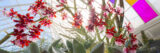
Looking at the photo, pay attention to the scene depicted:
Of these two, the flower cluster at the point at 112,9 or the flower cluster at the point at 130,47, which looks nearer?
the flower cluster at the point at 130,47

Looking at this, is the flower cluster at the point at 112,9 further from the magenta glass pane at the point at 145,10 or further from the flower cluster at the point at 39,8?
the magenta glass pane at the point at 145,10

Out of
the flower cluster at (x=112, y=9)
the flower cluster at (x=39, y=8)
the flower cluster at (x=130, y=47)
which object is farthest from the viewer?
the flower cluster at (x=39, y=8)

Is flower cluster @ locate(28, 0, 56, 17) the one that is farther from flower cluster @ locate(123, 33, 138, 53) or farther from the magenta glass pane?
the magenta glass pane

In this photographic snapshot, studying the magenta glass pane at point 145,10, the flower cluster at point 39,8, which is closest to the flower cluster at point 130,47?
the flower cluster at point 39,8

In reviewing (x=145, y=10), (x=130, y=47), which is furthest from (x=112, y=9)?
(x=145, y=10)

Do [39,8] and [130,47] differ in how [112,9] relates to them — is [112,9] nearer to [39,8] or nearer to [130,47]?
[130,47]

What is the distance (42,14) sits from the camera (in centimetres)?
123

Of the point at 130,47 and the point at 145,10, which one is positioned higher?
the point at 145,10

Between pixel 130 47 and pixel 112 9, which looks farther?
pixel 112 9

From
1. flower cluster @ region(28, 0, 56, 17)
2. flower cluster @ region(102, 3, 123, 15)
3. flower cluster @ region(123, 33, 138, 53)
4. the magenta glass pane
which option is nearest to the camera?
flower cluster @ region(123, 33, 138, 53)

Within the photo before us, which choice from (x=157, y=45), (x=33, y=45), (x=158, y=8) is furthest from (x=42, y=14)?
(x=158, y=8)

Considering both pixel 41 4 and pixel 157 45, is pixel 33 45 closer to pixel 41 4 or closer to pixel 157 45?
pixel 157 45

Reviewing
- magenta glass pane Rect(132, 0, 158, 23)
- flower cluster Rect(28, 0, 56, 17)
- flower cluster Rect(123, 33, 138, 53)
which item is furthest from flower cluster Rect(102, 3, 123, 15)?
magenta glass pane Rect(132, 0, 158, 23)

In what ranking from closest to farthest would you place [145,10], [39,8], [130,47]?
1. [130,47]
2. [39,8]
3. [145,10]
